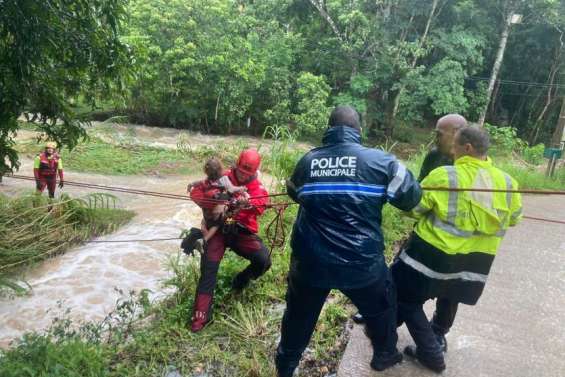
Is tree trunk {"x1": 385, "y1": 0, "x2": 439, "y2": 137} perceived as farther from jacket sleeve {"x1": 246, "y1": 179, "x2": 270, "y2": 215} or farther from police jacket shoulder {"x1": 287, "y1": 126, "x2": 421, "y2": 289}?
police jacket shoulder {"x1": 287, "y1": 126, "x2": 421, "y2": 289}

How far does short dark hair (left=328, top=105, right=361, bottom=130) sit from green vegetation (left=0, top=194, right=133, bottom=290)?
16.3 ft

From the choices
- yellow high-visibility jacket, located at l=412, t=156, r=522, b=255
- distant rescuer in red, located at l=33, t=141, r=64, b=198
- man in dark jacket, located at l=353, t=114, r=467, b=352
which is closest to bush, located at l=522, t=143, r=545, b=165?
man in dark jacket, located at l=353, t=114, r=467, b=352

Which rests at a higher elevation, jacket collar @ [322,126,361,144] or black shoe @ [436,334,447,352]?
jacket collar @ [322,126,361,144]

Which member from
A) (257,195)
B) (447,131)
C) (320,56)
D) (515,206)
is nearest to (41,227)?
(257,195)

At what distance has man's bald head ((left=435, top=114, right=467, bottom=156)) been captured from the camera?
3.25 m

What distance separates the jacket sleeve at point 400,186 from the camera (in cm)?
240

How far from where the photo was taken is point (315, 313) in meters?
2.70

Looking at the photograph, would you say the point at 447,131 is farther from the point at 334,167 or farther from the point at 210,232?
the point at 210,232

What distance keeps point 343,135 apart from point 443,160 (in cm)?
125

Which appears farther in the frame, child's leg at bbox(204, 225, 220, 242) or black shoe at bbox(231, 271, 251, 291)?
black shoe at bbox(231, 271, 251, 291)

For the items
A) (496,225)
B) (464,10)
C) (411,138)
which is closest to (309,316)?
(496,225)

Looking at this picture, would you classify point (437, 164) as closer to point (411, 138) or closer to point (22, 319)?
point (22, 319)

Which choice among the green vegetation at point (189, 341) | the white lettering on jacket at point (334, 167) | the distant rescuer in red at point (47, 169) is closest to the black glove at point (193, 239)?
the green vegetation at point (189, 341)

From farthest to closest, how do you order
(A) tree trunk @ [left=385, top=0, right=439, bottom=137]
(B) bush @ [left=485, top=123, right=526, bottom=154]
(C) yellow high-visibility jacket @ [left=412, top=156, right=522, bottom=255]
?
(A) tree trunk @ [left=385, top=0, right=439, bottom=137] < (B) bush @ [left=485, top=123, right=526, bottom=154] < (C) yellow high-visibility jacket @ [left=412, top=156, right=522, bottom=255]
